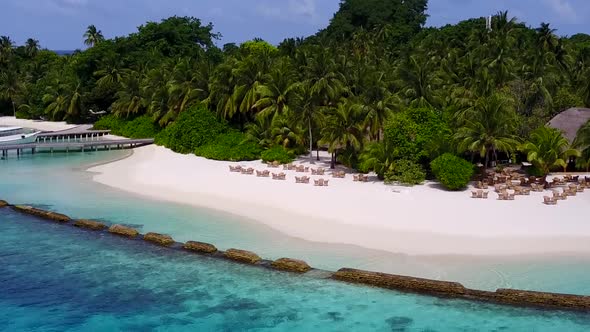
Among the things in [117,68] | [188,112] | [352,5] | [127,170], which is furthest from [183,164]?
[352,5]

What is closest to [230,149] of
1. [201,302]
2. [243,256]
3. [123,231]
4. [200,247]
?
[123,231]

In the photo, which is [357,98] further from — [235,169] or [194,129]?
[194,129]

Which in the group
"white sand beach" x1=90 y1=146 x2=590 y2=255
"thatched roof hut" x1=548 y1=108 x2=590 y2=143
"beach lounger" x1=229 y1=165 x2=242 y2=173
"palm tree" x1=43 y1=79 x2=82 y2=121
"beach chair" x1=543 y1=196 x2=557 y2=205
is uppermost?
"palm tree" x1=43 y1=79 x2=82 y2=121

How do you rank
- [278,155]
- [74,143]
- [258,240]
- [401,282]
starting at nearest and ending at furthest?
[401,282] < [258,240] < [278,155] < [74,143]

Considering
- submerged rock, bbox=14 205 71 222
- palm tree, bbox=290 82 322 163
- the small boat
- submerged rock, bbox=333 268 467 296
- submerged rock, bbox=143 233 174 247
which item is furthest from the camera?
the small boat

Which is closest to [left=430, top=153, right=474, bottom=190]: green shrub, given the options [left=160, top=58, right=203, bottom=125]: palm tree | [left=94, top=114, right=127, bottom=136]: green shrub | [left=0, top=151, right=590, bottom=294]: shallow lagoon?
[left=0, top=151, right=590, bottom=294]: shallow lagoon

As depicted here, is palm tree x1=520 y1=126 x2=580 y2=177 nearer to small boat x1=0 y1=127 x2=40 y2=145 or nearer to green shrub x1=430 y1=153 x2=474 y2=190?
green shrub x1=430 y1=153 x2=474 y2=190

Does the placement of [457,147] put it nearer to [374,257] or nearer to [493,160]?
[493,160]
